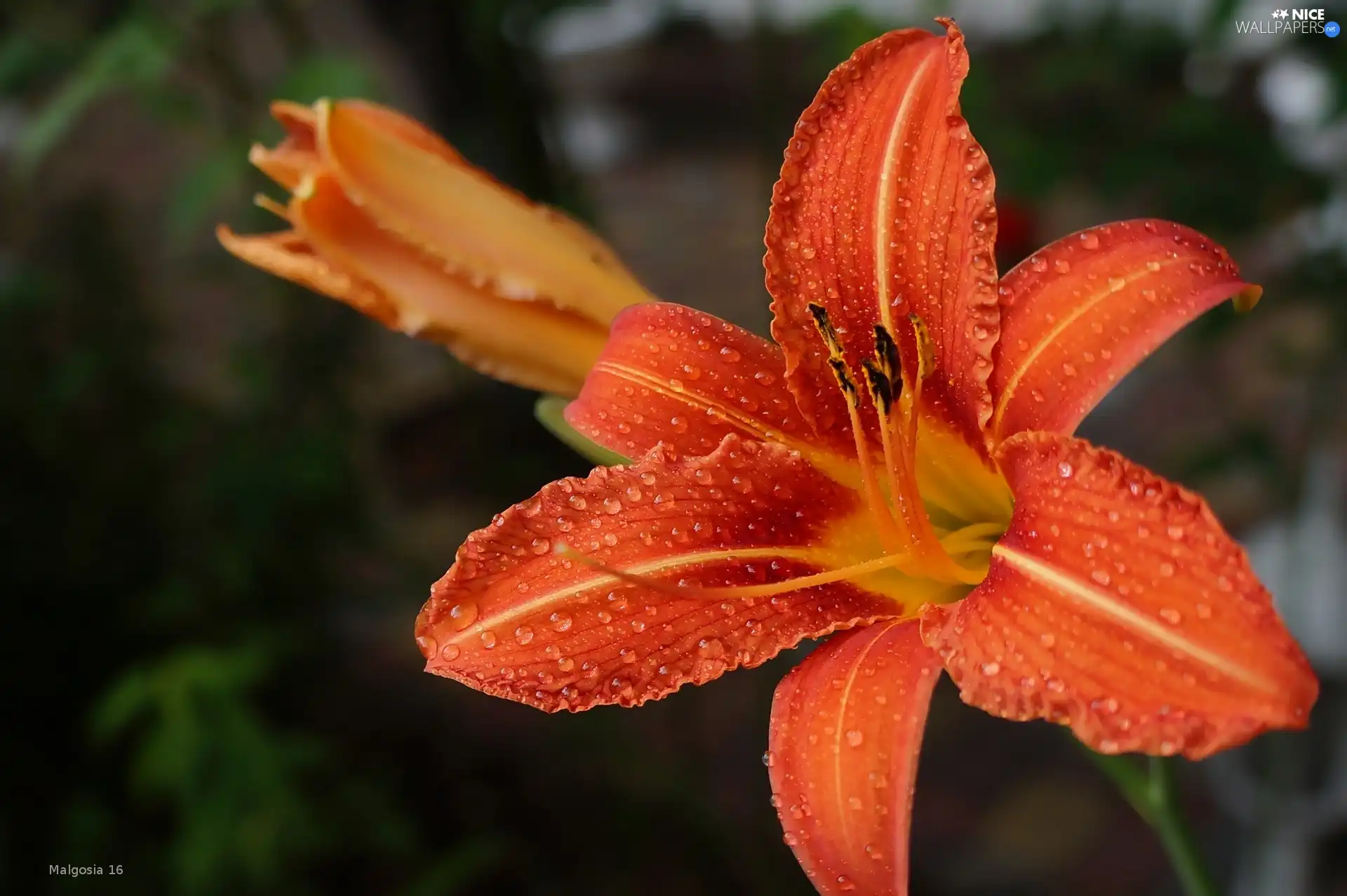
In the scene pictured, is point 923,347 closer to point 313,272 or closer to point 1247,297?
point 1247,297

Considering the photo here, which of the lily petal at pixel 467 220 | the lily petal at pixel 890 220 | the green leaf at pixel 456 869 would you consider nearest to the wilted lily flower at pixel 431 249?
the lily petal at pixel 467 220

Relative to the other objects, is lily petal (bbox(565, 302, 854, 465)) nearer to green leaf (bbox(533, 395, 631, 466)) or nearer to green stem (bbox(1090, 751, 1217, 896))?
green leaf (bbox(533, 395, 631, 466))

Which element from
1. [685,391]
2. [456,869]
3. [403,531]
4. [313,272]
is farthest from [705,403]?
[403,531]

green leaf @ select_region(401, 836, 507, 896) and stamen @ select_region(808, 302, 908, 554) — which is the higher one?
stamen @ select_region(808, 302, 908, 554)

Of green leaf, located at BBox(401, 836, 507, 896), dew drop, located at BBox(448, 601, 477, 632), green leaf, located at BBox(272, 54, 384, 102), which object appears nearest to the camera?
dew drop, located at BBox(448, 601, 477, 632)

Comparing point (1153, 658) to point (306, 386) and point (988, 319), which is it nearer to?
point (988, 319)

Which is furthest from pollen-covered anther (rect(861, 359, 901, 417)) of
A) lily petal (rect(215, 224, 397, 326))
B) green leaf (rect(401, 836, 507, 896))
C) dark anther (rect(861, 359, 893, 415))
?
green leaf (rect(401, 836, 507, 896))

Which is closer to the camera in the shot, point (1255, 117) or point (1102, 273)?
point (1102, 273)

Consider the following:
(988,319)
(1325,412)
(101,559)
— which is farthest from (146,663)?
(1325,412)
